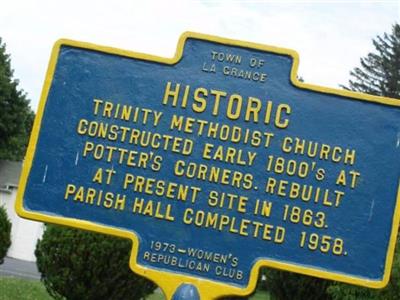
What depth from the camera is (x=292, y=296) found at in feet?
36.5

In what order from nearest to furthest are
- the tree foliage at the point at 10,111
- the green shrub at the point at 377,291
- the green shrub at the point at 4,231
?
the green shrub at the point at 377,291 → the green shrub at the point at 4,231 → the tree foliage at the point at 10,111

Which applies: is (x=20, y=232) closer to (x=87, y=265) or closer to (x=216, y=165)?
(x=87, y=265)

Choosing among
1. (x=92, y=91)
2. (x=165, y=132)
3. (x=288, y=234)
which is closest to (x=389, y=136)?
(x=288, y=234)

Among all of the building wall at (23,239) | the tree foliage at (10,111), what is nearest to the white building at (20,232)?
the building wall at (23,239)

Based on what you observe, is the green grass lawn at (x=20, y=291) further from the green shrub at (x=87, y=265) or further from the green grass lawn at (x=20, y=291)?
the green shrub at (x=87, y=265)

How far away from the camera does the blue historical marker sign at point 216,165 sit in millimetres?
4566

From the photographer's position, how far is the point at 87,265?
941cm

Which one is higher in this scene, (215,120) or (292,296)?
(215,120)

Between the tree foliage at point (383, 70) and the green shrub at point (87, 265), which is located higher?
the tree foliage at point (383, 70)

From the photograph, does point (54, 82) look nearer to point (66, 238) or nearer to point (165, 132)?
point (165, 132)

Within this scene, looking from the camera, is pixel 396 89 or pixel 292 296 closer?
pixel 292 296

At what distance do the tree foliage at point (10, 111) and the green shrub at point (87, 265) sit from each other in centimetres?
2670

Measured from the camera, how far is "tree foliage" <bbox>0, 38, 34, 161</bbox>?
3512 cm

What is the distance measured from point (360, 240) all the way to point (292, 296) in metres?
6.83
